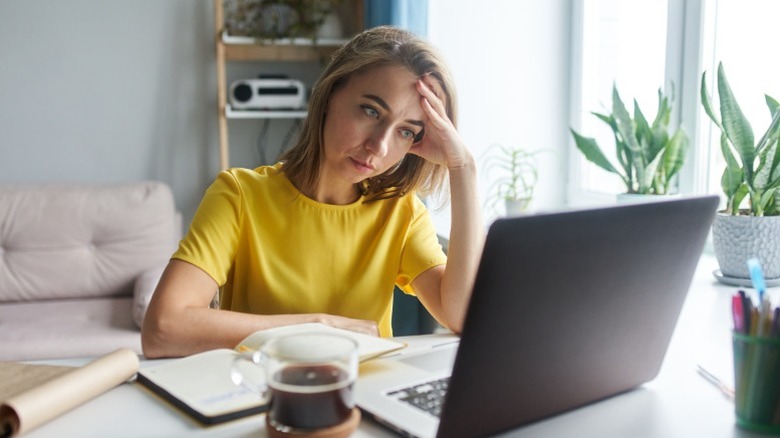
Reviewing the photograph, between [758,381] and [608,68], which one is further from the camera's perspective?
[608,68]

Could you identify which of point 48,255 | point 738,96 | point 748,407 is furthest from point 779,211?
point 48,255

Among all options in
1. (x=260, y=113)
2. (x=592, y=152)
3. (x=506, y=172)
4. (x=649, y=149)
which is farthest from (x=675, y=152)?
(x=260, y=113)

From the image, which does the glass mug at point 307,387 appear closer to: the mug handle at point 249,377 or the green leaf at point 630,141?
the mug handle at point 249,377

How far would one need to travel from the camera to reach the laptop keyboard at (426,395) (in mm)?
801

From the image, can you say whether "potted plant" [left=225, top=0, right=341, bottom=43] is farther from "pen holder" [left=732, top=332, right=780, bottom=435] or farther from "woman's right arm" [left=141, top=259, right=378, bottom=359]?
"pen holder" [left=732, top=332, right=780, bottom=435]

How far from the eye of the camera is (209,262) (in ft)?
4.08

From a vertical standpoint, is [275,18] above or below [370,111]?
above

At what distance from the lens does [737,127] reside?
1.50m

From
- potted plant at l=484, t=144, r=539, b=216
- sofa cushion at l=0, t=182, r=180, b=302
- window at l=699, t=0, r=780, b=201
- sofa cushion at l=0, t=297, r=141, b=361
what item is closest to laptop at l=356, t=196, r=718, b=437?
window at l=699, t=0, r=780, b=201

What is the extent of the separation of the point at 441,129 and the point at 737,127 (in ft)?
2.05

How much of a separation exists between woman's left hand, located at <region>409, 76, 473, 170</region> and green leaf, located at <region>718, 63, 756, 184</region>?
0.56m

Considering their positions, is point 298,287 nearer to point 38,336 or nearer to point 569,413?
point 569,413

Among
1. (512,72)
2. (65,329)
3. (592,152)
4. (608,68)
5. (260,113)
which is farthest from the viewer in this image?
(260,113)

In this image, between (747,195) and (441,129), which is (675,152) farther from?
(441,129)
